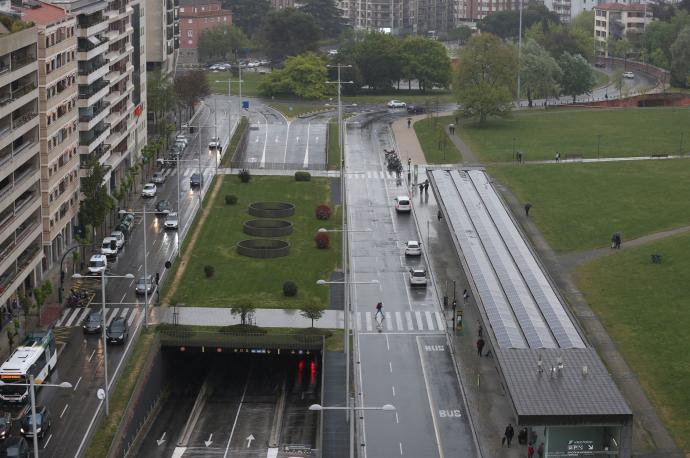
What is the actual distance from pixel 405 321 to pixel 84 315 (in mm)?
24941

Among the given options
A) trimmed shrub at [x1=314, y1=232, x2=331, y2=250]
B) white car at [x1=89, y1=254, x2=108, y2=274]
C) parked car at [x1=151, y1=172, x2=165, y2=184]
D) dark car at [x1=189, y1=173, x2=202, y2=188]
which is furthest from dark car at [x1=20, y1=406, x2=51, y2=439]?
parked car at [x1=151, y1=172, x2=165, y2=184]

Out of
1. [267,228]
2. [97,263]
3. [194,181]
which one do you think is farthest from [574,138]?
[97,263]

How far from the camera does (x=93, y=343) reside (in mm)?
98688

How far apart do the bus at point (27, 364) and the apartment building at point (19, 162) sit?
8634 mm

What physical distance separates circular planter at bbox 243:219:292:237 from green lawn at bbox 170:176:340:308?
2.31 ft

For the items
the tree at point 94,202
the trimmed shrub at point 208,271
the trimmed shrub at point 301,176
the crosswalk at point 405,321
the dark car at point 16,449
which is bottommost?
the dark car at point 16,449

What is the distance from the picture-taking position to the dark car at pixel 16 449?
250 ft

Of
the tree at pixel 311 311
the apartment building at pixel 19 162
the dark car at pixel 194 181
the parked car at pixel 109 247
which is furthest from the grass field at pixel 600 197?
A: the apartment building at pixel 19 162

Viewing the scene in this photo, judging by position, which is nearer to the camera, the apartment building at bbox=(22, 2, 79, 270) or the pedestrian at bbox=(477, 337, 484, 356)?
the pedestrian at bbox=(477, 337, 484, 356)

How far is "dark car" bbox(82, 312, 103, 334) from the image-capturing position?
329 feet

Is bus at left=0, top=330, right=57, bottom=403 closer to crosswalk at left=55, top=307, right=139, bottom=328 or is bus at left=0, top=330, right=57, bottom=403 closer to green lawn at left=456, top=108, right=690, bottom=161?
crosswalk at left=55, top=307, right=139, bottom=328

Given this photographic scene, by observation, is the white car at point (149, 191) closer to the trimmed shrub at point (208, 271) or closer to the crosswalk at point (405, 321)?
the trimmed shrub at point (208, 271)

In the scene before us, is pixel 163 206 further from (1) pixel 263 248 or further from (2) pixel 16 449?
(2) pixel 16 449

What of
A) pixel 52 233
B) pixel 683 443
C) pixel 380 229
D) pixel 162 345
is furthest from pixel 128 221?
pixel 683 443
